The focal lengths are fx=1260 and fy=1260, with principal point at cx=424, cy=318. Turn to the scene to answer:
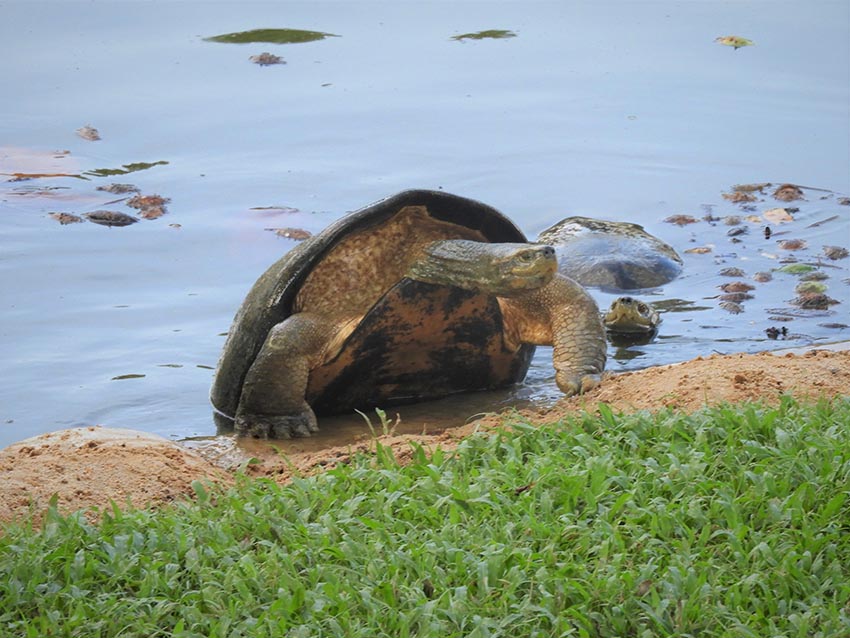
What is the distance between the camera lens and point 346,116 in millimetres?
12602

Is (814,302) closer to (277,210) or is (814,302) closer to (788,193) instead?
(788,193)

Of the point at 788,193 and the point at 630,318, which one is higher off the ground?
the point at 788,193

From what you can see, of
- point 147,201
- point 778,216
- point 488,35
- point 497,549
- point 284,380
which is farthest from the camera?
point 488,35

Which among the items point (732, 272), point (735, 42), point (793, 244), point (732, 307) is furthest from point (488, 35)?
point (732, 307)

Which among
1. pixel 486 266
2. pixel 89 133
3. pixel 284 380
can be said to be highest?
pixel 486 266

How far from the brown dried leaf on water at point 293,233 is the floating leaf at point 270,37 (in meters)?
5.12

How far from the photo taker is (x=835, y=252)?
9.04m

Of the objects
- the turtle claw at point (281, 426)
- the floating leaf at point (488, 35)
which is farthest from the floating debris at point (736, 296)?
the floating leaf at point (488, 35)

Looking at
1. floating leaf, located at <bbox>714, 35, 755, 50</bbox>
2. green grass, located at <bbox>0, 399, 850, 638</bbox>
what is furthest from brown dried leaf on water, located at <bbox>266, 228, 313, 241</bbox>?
floating leaf, located at <bbox>714, 35, 755, 50</bbox>

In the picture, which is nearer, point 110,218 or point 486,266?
point 486,266

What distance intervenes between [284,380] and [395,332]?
59 centimetres

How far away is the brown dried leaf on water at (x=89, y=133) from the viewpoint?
38.7ft

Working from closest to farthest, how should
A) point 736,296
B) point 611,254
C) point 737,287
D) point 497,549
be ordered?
point 497,549 → point 736,296 → point 737,287 → point 611,254

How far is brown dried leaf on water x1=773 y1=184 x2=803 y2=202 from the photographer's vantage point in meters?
10.4
